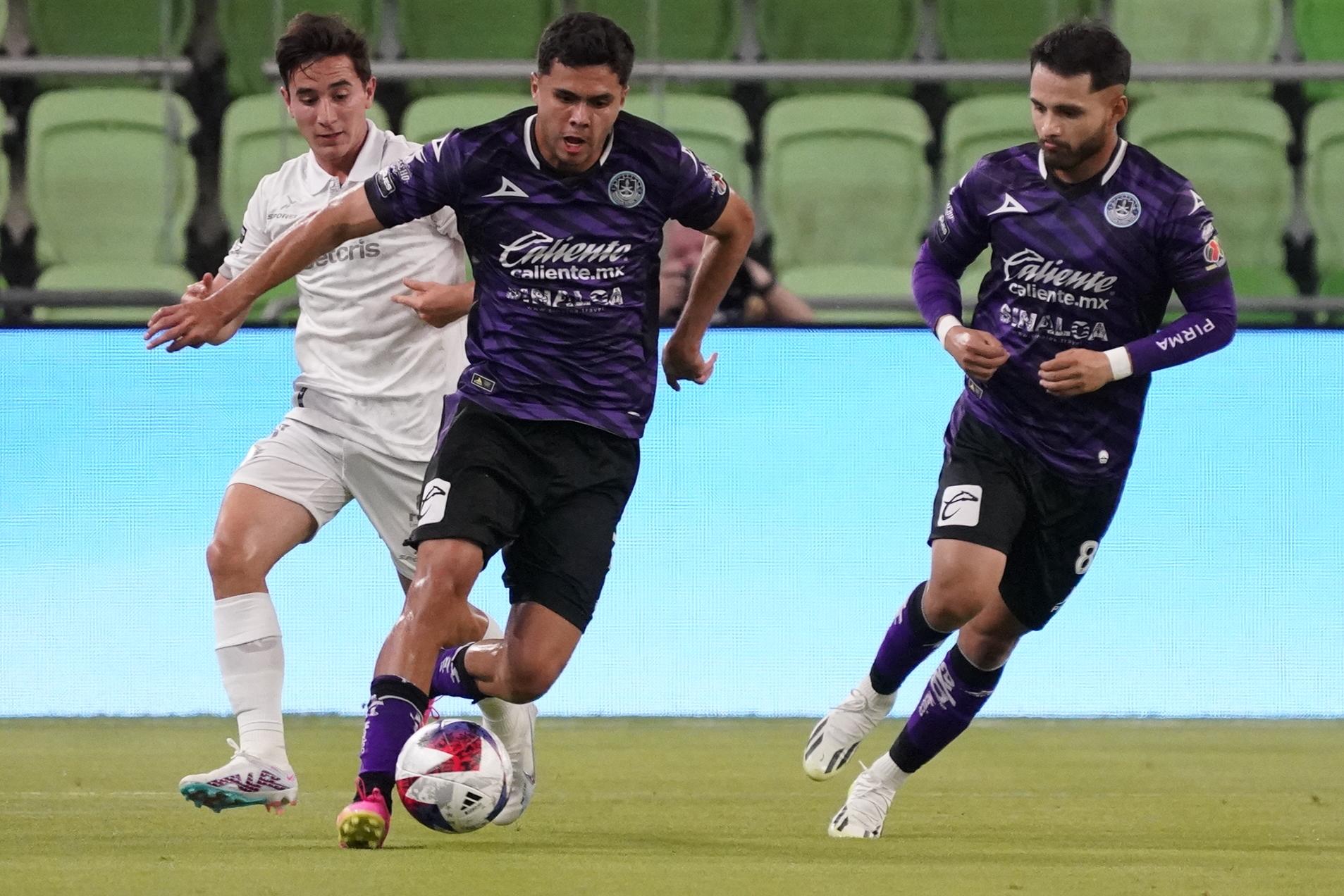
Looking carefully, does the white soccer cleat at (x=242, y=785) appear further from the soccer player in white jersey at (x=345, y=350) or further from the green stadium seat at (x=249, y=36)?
the green stadium seat at (x=249, y=36)

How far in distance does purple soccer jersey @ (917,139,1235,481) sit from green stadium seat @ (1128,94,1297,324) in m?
4.02

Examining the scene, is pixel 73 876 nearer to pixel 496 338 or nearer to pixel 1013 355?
pixel 496 338

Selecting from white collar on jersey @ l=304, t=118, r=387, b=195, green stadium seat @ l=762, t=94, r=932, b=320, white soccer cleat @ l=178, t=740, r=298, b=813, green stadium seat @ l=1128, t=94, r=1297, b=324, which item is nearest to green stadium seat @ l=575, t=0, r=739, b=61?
green stadium seat @ l=762, t=94, r=932, b=320

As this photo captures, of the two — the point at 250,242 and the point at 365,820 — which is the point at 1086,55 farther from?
the point at 365,820

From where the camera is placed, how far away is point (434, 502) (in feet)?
15.8

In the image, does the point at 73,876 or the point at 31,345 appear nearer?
the point at 73,876

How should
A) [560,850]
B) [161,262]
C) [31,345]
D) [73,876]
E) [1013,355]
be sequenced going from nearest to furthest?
[73,876], [560,850], [1013,355], [31,345], [161,262]

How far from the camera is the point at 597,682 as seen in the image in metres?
8.27

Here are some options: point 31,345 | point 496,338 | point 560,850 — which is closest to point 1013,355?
point 496,338

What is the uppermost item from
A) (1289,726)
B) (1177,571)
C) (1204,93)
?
(1204,93)

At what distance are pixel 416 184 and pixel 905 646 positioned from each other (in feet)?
5.95

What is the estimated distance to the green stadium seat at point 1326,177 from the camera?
913 centimetres

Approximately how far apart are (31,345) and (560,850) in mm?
4086

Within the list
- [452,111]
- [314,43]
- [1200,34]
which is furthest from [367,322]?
[1200,34]
